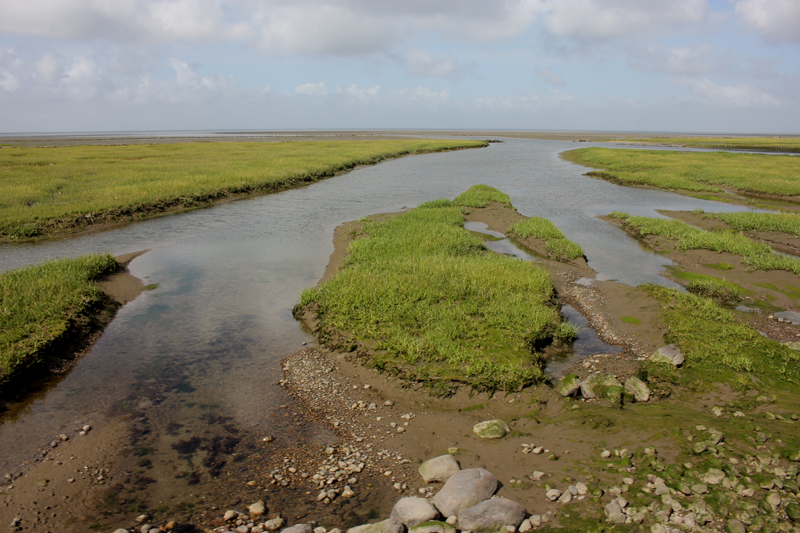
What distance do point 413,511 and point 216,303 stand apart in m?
10.3

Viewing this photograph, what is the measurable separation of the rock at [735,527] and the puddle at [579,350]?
4752 millimetres

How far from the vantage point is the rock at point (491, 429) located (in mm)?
7539

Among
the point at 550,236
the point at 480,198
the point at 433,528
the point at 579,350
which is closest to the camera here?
the point at 433,528

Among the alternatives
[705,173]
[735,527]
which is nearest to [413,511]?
[735,527]

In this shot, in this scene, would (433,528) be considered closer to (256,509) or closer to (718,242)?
(256,509)

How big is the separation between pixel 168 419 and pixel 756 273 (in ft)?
63.1

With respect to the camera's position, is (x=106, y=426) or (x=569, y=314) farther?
(x=569, y=314)

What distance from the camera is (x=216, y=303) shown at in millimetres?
13805

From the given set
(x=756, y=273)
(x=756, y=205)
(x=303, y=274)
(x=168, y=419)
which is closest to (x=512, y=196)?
(x=756, y=205)

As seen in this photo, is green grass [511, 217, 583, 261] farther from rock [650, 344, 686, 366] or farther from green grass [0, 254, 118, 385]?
green grass [0, 254, 118, 385]

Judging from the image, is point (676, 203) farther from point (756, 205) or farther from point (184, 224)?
point (184, 224)

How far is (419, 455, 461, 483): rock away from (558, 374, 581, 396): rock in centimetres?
312

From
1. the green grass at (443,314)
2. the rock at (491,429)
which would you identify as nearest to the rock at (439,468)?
the rock at (491,429)

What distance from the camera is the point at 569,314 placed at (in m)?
13.2
